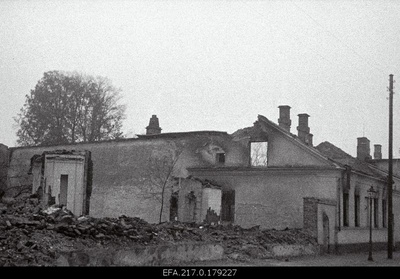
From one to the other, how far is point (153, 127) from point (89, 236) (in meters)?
26.6

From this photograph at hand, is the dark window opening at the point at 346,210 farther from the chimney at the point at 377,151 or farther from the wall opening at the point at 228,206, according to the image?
the chimney at the point at 377,151

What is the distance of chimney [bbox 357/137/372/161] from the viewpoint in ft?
141

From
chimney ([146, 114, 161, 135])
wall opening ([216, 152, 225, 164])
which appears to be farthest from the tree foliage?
wall opening ([216, 152, 225, 164])

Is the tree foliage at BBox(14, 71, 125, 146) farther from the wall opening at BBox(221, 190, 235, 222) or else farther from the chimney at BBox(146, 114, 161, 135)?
the wall opening at BBox(221, 190, 235, 222)

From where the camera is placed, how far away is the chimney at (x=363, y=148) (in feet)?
141

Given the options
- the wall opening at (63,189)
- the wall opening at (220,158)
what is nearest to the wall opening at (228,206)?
the wall opening at (220,158)

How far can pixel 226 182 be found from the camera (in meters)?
29.8

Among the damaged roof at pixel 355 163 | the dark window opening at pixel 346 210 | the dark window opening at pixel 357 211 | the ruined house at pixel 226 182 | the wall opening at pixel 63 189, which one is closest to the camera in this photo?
the ruined house at pixel 226 182

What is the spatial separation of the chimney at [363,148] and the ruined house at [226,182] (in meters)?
8.31

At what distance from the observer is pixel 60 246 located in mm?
14281

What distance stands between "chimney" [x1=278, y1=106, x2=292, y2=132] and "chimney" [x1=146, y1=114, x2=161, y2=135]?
1177 centimetres

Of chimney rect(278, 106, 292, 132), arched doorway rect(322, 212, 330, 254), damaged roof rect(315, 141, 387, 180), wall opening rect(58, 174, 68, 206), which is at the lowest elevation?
arched doorway rect(322, 212, 330, 254)
